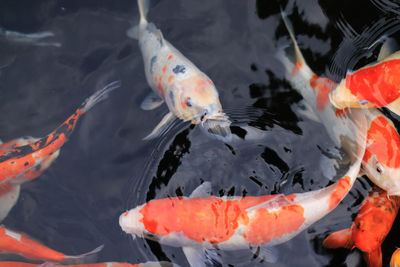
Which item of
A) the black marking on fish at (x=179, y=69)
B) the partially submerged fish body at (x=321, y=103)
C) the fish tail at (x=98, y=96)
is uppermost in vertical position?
the black marking on fish at (x=179, y=69)

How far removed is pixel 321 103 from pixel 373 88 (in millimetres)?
447

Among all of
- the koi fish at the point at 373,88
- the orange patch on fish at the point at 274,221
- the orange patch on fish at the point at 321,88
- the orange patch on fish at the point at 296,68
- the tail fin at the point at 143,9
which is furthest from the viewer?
the tail fin at the point at 143,9

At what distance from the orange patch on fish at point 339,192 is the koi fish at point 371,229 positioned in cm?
32

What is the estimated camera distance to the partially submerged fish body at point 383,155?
10.8 ft

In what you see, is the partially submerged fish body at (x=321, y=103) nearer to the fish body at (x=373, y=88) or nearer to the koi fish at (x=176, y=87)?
the fish body at (x=373, y=88)

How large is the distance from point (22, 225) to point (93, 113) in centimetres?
122

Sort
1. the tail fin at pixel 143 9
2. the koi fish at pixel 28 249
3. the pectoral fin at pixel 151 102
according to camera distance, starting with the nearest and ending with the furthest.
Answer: the koi fish at pixel 28 249, the pectoral fin at pixel 151 102, the tail fin at pixel 143 9

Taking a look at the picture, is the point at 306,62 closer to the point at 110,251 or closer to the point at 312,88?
the point at 312,88

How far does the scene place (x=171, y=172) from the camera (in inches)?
141

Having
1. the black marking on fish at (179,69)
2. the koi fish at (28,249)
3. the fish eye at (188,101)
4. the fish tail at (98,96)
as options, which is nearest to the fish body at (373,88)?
the fish eye at (188,101)

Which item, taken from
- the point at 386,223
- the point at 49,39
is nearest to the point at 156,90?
the point at 49,39

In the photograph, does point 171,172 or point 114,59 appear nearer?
point 171,172

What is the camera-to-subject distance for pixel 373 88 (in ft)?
10.9

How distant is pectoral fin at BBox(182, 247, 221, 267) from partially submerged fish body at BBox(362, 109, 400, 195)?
1507mm
